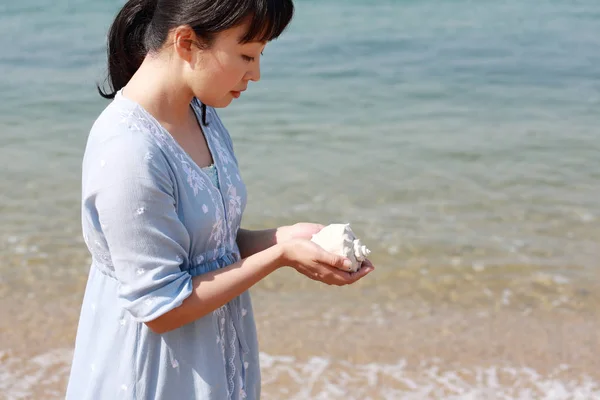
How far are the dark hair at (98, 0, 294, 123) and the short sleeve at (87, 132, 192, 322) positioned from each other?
282 millimetres

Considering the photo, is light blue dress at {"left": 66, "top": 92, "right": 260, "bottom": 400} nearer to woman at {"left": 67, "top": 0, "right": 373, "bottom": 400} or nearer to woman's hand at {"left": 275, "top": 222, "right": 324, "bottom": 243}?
woman at {"left": 67, "top": 0, "right": 373, "bottom": 400}

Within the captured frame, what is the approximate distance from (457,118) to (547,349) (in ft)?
13.9

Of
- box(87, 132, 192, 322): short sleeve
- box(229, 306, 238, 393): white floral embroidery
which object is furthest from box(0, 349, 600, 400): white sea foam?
box(87, 132, 192, 322): short sleeve

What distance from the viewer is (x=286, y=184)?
259 inches

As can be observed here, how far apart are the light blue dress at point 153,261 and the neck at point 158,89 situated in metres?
0.03

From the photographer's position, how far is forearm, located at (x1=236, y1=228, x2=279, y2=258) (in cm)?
238

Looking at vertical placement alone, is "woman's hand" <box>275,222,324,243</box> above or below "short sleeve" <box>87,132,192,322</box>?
below

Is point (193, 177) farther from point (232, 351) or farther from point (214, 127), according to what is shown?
point (232, 351)

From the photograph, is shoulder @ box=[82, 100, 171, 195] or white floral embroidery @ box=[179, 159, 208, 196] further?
white floral embroidery @ box=[179, 159, 208, 196]

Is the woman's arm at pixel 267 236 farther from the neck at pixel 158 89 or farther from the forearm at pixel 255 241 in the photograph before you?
the neck at pixel 158 89

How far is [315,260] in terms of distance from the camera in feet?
6.50

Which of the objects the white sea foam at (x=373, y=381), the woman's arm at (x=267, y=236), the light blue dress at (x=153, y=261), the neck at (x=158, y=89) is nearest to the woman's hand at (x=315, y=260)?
the light blue dress at (x=153, y=261)

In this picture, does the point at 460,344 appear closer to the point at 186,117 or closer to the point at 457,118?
the point at 186,117

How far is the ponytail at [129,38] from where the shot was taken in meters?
2.10
